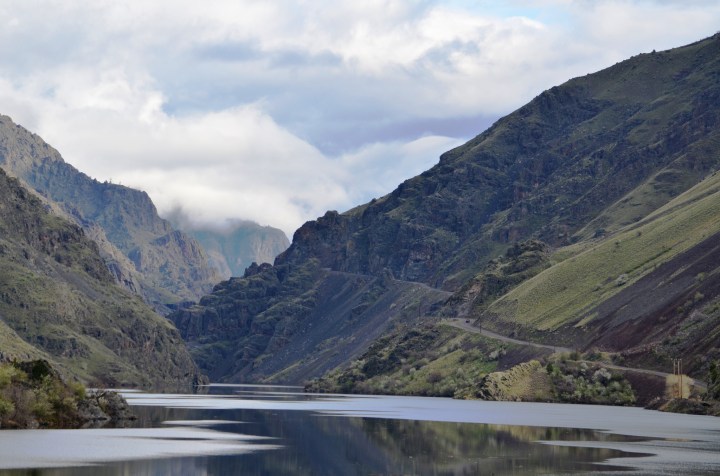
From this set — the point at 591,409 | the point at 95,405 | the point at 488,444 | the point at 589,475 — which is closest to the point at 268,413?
the point at 95,405

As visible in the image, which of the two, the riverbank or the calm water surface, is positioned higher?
the riverbank

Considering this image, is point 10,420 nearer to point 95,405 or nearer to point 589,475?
point 95,405

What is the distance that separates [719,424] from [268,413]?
69276 millimetres

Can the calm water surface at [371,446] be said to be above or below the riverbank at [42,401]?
below

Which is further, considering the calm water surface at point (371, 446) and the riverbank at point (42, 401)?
the riverbank at point (42, 401)

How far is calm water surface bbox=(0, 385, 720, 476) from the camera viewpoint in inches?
3268

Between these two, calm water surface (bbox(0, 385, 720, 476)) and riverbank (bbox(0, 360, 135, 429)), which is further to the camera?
riverbank (bbox(0, 360, 135, 429))

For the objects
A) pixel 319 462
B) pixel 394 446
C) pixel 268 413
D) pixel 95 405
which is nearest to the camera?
pixel 319 462

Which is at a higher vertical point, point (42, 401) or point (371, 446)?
point (42, 401)

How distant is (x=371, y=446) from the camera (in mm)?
104750

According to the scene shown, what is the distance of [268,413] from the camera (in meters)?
171

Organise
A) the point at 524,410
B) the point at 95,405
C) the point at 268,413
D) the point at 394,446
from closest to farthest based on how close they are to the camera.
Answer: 1. the point at 394,446
2. the point at 95,405
3. the point at 268,413
4. the point at 524,410

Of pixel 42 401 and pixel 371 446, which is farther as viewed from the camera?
pixel 42 401

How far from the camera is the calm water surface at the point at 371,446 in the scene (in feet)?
272
